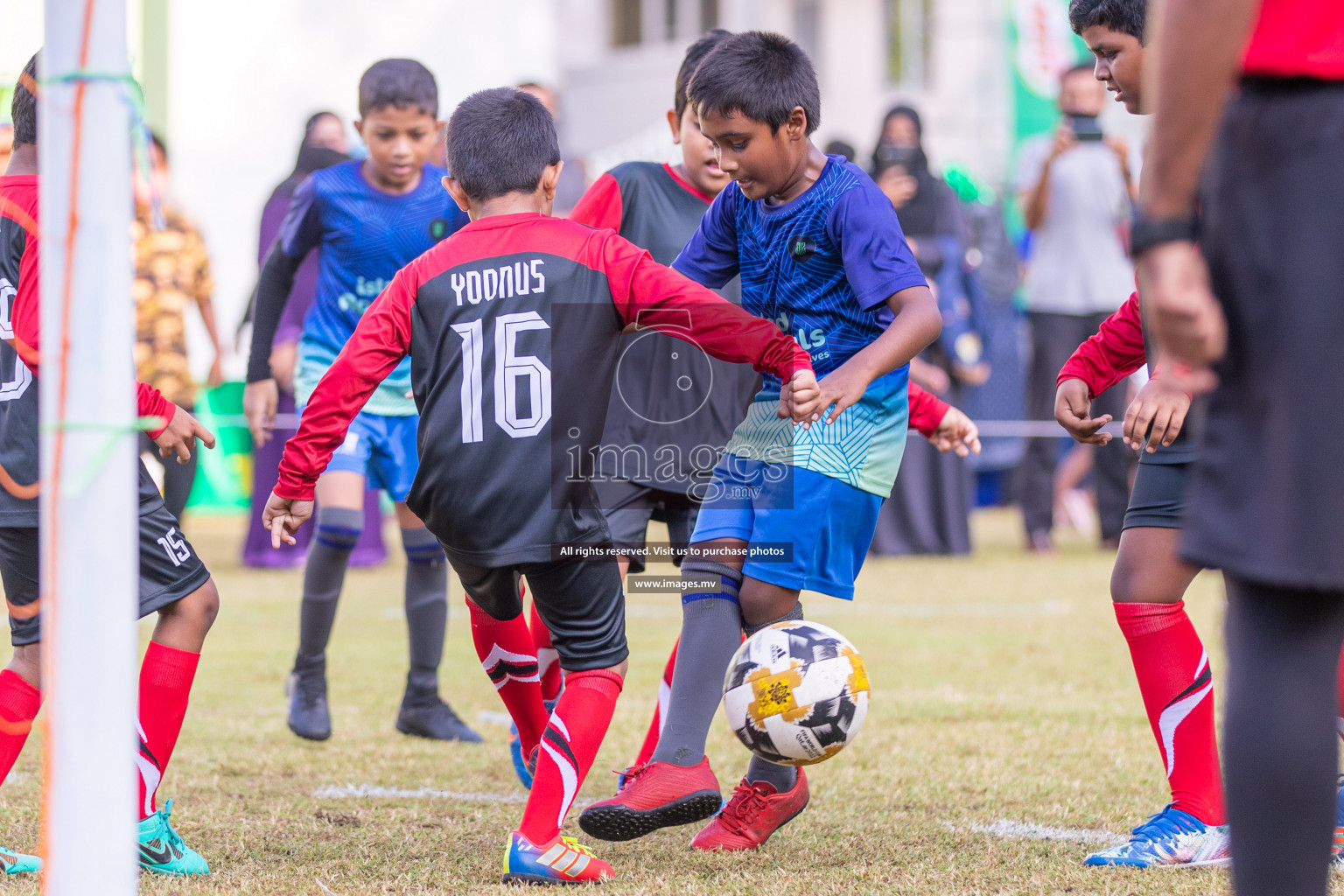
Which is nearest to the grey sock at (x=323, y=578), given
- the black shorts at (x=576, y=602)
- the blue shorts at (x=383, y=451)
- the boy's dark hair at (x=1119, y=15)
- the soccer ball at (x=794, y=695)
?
the blue shorts at (x=383, y=451)

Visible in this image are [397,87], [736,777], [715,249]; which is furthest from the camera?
[397,87]

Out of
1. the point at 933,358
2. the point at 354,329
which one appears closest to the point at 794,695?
the point at 354,329

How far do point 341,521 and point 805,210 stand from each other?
6.43 ft

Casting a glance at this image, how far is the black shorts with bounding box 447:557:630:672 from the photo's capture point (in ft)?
9.75

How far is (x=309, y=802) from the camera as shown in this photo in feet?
11.6

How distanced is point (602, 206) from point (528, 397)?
124 cm

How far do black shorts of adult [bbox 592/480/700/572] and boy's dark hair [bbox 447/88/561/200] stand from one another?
1.10 metres

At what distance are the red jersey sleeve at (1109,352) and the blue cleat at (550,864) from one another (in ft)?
4.72

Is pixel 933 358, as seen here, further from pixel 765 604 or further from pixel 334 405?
pixel 334 405

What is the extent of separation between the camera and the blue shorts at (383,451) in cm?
444

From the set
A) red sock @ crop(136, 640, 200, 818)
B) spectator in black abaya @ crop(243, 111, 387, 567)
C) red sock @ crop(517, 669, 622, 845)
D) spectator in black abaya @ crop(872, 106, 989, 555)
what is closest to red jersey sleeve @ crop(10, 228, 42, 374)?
red sock @ crop(136, 640, 200, 818)

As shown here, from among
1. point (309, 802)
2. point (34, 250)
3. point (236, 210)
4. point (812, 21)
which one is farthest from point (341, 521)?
point (812, 21)

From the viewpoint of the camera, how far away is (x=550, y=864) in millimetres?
2801

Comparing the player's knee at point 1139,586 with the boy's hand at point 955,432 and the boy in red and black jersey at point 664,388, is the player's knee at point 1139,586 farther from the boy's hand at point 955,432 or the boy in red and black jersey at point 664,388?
the boy in red and black jersey at point 664,388
